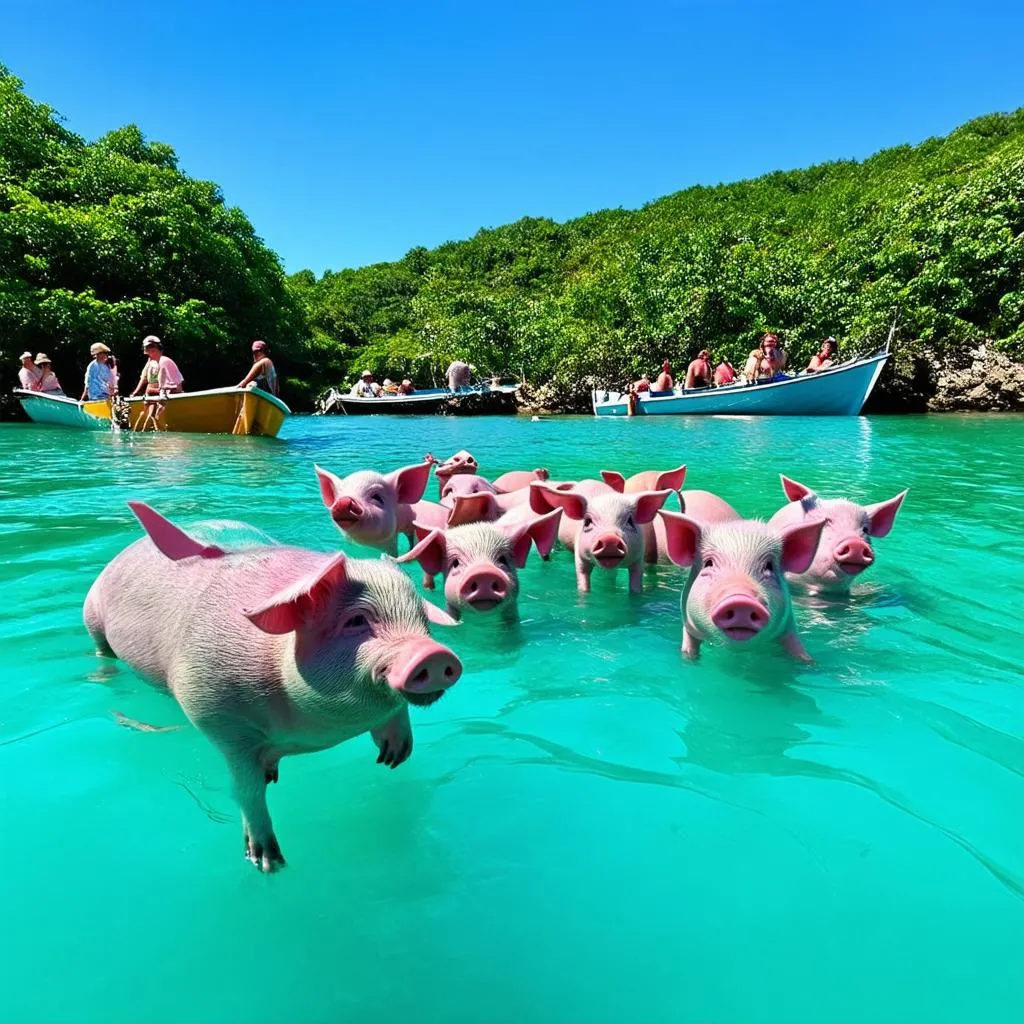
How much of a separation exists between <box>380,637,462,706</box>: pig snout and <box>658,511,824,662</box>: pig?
1684 millimetres

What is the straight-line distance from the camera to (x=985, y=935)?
1.75 meters

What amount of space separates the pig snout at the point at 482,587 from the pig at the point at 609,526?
794mm

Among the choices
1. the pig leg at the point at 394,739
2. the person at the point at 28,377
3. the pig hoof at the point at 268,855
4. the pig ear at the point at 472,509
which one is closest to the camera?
the pig hoof at the point at 268,855

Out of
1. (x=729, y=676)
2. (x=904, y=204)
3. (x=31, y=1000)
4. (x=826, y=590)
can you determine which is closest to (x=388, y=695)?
(x=31, y=1000)

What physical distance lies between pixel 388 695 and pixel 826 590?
372cm

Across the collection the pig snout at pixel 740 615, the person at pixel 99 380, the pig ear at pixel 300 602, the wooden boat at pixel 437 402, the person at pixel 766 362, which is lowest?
the wooden boat at pixel 437 402

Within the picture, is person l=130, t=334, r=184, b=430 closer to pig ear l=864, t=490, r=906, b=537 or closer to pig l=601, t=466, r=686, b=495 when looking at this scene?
pig l=601, t=466, r=686, b=495

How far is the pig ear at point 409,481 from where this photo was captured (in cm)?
522

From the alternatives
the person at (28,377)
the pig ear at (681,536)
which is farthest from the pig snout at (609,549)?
the person at (28,377)

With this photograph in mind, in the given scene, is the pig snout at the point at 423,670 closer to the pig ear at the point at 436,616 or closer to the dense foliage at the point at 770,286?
the pig ear at the point at 436,616

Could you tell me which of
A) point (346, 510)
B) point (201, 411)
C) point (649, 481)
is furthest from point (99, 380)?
point (649, 481)

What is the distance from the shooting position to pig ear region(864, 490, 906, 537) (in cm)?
457

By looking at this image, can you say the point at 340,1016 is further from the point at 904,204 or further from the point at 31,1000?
the point at 904,204

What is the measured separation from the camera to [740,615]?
118 inches
